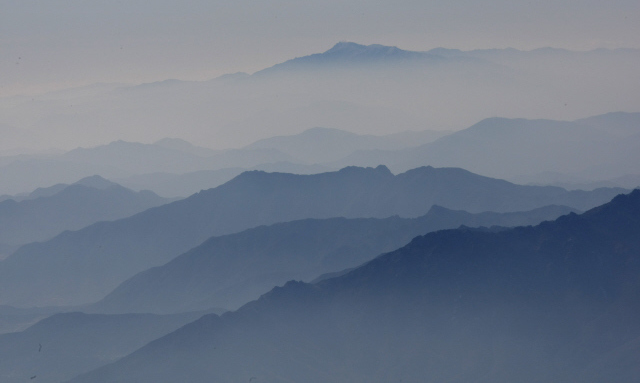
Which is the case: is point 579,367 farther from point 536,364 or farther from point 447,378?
point 447,378

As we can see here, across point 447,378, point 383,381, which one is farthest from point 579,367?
point 383,381

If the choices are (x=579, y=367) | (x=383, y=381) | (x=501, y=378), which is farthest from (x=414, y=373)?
(x=579, y=367)

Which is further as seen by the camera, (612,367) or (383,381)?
(383,381)

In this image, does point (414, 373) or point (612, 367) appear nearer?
point (612, 367)

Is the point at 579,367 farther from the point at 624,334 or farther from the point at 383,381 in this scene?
the point at 383,381

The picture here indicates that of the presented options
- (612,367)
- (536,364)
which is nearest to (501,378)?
(536,364)

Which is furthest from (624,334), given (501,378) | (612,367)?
(501,378)

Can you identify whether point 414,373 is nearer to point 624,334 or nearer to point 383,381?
point 383,381
